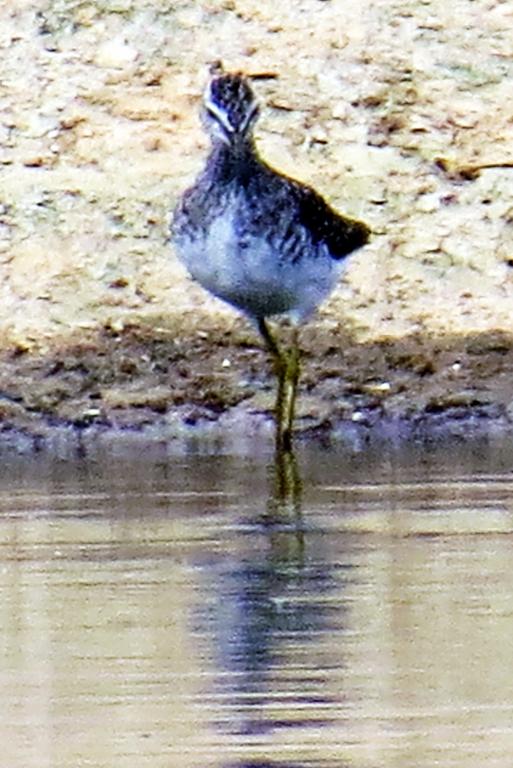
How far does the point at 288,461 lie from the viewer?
1105 centimetres

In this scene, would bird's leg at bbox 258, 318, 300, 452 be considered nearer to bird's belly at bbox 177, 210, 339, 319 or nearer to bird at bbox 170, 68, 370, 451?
bird at bbox 170, 68, 370, 451

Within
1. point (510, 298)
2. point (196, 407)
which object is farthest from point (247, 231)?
point (510, 298)

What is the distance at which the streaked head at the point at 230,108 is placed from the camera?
472 inches

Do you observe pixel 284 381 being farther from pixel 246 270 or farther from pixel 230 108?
pixel 230 108

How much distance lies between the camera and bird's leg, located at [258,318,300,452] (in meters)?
11.6

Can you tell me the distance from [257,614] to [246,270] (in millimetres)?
4189

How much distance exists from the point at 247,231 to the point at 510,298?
1773 millimetres

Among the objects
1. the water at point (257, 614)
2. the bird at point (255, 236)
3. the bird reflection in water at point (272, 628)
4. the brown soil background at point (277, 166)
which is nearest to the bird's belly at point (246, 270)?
the bird at point (255, 236)

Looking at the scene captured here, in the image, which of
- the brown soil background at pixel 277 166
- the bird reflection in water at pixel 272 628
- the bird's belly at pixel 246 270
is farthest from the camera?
the brown soil background at pixel 277 166

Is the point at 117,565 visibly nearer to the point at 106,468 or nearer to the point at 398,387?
the point at 106,468

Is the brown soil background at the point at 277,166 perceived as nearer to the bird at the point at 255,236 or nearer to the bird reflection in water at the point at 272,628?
the bird at the point at 255,236

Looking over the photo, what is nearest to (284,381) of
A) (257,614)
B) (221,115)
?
(221,115)

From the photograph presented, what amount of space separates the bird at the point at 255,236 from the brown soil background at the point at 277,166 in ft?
1.43

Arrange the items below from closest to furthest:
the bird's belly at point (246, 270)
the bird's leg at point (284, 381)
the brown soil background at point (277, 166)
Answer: the bird's leg at point (284, 381), the bird's belly at point (246, 270), the brown soil background at point (277, 166)
